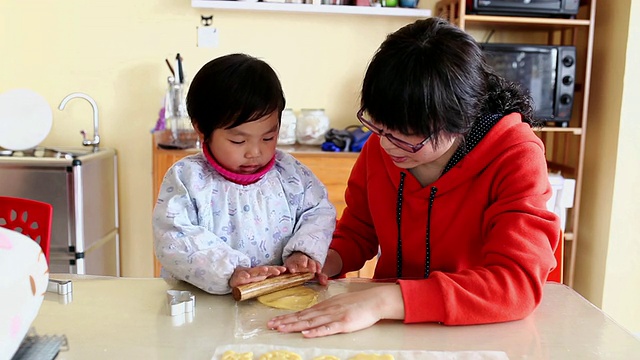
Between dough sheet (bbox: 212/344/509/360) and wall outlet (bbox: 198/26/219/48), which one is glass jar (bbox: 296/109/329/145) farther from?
dough sheet (bbox: 212/344/509/360)

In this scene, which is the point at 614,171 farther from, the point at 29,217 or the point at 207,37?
the point at 29,217

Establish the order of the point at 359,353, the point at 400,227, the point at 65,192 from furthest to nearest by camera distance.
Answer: the point at 65,192
the point at 400,227
the point at 359,353

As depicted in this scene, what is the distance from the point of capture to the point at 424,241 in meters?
1.14

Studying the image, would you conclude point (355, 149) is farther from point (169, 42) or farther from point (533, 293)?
point (533, 293)

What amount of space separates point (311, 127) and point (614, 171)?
1.32m

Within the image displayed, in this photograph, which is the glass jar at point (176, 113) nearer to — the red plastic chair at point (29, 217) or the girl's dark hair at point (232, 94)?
the red plastic chair at point (29, 217)

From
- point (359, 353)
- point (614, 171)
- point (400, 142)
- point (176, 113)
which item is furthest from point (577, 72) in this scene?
point (359, 353)

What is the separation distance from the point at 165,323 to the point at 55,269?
1771 mm

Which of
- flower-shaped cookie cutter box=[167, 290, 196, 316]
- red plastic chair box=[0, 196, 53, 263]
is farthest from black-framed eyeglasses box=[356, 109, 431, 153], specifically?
red plastic chair box=[0, 196, 53, 263]

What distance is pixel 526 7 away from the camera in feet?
8.24

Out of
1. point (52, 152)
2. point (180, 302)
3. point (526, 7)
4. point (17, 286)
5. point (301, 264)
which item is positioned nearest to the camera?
point (17, 286)

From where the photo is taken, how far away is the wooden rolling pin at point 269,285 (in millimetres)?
927

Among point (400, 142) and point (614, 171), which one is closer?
point (400, 142)

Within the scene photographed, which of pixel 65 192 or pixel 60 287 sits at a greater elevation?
pixel 60 287
